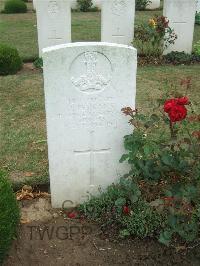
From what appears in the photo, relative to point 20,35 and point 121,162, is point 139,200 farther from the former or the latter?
point 20,35

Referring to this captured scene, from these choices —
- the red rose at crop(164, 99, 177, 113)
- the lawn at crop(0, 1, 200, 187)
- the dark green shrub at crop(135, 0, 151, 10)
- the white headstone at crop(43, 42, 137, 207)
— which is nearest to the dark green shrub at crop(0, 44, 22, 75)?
the lawn at crop(0, 1, 200, 187)

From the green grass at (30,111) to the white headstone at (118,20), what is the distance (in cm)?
112

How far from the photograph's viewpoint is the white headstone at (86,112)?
3.42 meters

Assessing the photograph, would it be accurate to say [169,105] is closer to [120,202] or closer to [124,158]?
[124,158]

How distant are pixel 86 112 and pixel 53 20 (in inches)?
225

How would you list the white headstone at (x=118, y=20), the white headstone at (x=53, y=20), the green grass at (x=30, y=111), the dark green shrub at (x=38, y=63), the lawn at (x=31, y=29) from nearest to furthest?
the green grass at (x=30, y=111) → the white headstone at (x=53, y=20) → the dark green shrub at (x=38, y=63) → the white headstone at (x=118, y=20) → the lawn at (x=31, y=29)

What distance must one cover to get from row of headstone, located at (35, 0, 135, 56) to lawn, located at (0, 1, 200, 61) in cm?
108

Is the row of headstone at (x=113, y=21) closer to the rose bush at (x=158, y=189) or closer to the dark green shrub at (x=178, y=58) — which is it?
the dark green shrub at (x=178, y=58)

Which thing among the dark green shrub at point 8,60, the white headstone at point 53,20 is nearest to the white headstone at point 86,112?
the dark green shrub at point 8,60

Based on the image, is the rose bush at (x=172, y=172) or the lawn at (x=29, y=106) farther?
the lawn at (x=29, y=106)

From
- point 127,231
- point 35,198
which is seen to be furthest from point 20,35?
point 127,231

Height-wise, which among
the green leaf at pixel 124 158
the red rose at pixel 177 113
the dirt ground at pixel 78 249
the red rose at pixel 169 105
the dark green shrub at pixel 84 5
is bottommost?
the dirt ground at pixel 78 249

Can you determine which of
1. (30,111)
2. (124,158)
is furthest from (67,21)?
(124,158)

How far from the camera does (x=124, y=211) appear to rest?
142 inches
